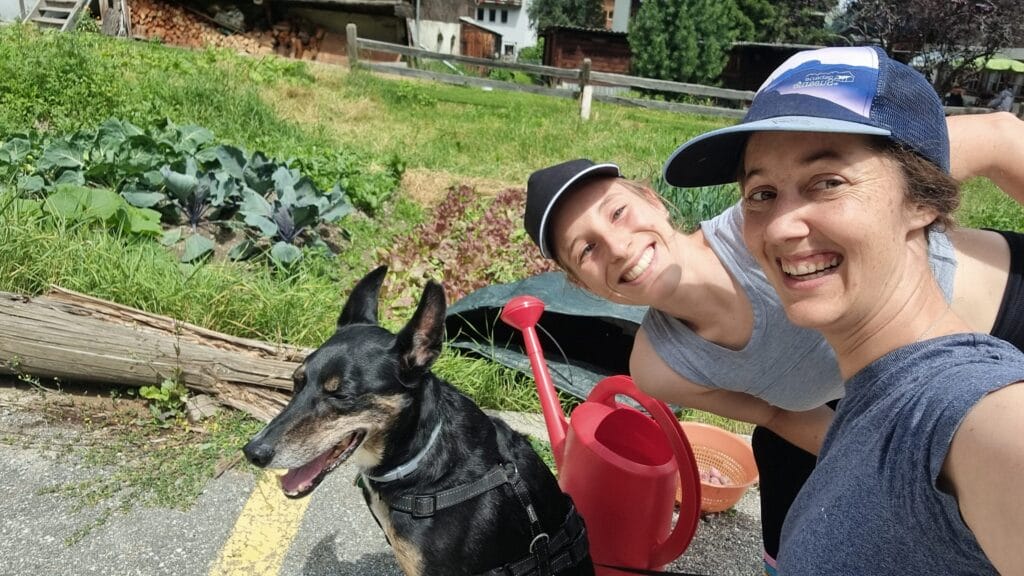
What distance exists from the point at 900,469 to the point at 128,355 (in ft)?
10.5

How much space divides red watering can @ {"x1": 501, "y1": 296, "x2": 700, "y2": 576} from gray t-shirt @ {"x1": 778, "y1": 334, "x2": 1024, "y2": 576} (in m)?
0.99

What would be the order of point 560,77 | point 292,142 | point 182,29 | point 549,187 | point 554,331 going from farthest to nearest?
point 182,29, point 560,77, point 292,142, point 554,331, point 549,187

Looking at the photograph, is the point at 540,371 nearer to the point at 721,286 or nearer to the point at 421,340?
the point at 421,340

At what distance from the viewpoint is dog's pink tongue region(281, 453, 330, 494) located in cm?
207

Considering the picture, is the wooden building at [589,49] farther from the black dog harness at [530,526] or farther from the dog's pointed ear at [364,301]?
the black dog harness at [530,526]

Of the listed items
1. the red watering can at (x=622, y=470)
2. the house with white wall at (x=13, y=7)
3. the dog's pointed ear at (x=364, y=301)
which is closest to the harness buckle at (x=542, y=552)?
the red watering can at (x=622, y=470)

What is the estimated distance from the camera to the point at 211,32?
18406mm

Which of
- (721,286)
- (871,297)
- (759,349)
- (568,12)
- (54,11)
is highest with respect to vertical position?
(568,12)

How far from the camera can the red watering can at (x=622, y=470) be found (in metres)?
2.04

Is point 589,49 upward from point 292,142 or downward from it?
upward

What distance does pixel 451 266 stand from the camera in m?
5.06

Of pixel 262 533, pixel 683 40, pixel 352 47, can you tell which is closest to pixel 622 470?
pixel 262 533

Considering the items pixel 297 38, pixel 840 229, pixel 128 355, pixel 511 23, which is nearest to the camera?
pixel 840 229

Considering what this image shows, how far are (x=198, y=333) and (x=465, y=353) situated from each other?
142 cm
